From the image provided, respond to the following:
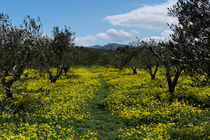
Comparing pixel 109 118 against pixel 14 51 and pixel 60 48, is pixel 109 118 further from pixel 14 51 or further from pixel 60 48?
pixel 60 48

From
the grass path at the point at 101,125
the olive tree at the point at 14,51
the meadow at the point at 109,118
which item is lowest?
the grass path at the point at 101,125

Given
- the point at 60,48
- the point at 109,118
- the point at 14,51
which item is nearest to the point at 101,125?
the point at 109,118

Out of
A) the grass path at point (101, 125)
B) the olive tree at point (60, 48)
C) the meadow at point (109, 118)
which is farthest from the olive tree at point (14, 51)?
the olive tree at point (60, 48)

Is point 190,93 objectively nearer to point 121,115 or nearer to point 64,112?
point 121,115

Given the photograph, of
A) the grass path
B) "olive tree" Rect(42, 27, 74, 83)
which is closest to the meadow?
the grass path

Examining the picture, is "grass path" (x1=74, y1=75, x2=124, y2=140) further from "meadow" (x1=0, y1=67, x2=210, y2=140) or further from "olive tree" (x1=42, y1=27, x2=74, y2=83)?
"olive tree" (x1=42, y1=27, x2=74, y2=83)

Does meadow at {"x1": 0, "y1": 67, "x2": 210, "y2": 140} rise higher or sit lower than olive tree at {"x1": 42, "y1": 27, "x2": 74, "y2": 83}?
lower

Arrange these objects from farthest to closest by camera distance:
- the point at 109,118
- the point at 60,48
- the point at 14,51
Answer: the point at 60,48
the point at 109,118
the point at 14,51

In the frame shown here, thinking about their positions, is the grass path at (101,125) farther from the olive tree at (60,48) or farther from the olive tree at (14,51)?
the olive tree at (60,48)

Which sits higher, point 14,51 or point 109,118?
point 14,51

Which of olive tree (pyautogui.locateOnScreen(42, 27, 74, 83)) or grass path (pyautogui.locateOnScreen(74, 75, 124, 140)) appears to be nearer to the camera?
grass path (pyautogui.locateOnScreen(74, 75, 124, 140))

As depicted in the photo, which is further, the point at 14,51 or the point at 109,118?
the point at 109,118

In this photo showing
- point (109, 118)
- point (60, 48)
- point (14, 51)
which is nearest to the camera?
point (14, 51)

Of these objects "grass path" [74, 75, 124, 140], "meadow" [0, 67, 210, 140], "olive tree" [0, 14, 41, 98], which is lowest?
"grass path" [74, 75, 124, 140]
